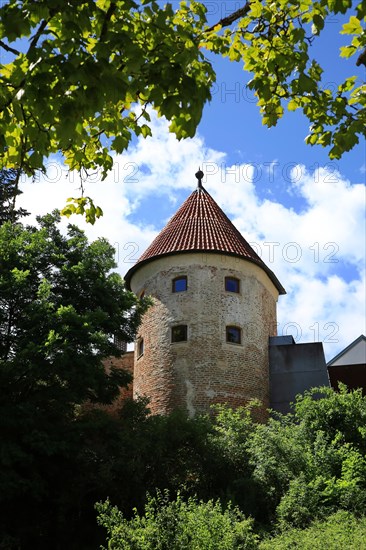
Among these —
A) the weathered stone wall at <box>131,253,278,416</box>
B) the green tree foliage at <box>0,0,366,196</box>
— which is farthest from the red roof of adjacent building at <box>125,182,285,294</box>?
the green tree foliage at <box>0,0,366,196</box>

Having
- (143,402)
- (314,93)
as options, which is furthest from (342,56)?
(143,402)

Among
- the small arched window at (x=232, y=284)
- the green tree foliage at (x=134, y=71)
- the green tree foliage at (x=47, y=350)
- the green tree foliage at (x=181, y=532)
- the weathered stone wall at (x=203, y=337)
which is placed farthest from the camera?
the small arched window at (x=232, y=284)

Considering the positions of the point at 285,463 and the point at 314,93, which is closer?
the point at 314,93

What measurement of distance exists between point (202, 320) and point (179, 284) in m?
1.85

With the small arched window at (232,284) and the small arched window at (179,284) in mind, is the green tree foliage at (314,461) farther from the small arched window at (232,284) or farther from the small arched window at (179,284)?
the small arched window at (179,284)

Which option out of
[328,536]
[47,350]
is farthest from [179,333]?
[328,536]

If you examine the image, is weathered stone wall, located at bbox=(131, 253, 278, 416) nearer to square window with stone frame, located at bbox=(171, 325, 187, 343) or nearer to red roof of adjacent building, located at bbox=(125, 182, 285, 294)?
square window with stone frame, located at bbox=(171, 325, 187, 343)

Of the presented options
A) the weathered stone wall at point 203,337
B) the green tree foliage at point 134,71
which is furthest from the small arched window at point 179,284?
the green tree foliage at point 134,71

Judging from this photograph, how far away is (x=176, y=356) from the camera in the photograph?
2423 cm

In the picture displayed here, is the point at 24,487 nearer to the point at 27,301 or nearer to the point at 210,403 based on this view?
the point at 27,301

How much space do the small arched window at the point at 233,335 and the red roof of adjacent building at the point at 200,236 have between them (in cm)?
293

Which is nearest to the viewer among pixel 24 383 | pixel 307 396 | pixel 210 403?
pixel 24 383

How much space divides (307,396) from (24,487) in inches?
311

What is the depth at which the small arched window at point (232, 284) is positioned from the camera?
84.1ft
